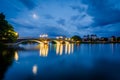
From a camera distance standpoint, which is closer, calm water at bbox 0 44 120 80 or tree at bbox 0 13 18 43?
calm water at bbox 0 44 120 80

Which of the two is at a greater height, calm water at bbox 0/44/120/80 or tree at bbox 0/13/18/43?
tree at bbox 0/13/18/43

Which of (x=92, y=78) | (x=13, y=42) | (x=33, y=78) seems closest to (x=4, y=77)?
(x=33, y=78)

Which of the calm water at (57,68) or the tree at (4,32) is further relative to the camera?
the tree at (4,32)

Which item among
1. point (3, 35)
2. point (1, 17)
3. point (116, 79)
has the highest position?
point (1, 17)

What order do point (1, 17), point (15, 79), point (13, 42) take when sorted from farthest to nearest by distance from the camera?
point (13, 42) < point (1, 17) < point (15, 79)

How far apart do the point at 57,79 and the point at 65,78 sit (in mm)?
917

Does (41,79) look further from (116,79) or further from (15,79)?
(116,79)

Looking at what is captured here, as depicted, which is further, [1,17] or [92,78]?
[1,17]

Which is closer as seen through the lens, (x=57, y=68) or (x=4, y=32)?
(x=57, y=68)

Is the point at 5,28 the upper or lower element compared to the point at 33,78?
upper

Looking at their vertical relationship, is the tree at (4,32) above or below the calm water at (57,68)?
above

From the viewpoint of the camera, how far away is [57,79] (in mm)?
19406

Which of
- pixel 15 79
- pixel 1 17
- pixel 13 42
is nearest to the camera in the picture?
pixel 15 79

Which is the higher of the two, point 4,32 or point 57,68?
point 4,32
